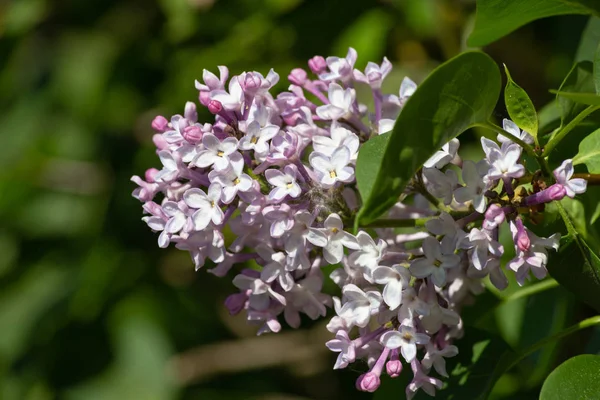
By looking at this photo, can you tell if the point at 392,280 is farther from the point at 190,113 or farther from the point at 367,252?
the point at 190,113

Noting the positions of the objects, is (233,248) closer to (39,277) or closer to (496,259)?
(496,259)

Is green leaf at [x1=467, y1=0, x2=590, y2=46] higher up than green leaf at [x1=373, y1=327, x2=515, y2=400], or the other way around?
green leaf at [x1=467, y1=0, x2=590, y2=46]

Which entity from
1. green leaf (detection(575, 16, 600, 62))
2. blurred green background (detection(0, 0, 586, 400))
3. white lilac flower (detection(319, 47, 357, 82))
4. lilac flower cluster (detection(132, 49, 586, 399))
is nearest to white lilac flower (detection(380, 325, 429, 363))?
lilac flower cluster (detection(132, 49, 586, 399))

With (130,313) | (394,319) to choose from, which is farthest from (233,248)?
(130,313)

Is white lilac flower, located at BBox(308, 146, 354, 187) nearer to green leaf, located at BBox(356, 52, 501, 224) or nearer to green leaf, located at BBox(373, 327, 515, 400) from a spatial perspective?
green leaf, located at BBox(356, 52, 501, 224)

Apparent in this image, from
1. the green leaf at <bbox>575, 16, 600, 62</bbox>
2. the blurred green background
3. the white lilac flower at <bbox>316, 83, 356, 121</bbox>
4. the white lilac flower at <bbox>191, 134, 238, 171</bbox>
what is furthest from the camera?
the blurred green background

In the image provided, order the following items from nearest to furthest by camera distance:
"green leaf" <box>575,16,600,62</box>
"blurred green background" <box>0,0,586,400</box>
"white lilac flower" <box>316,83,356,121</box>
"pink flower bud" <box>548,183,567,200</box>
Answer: "pink flower bud" <box>548,183,567,200</box> < "white lilac flower" <box>316,83,356,121</box> < "green leaf" <box>575,16,600,62</box> < "blurred green background" <box>0,0,586,400</box>
